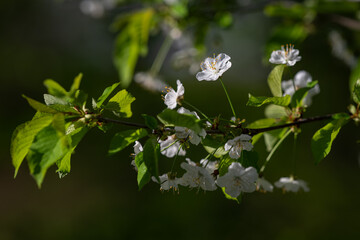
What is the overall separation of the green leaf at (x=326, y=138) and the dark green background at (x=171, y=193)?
1688 mm

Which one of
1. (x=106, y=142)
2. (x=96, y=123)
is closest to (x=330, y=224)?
(x=106, y=142)

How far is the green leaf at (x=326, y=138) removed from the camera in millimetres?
907

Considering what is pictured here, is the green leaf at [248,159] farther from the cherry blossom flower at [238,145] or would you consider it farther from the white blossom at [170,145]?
the white blossom at [170,145]

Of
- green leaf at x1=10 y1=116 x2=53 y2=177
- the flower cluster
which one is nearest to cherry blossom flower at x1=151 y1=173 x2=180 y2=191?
the flower cluster

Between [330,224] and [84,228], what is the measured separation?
3360 millimetres

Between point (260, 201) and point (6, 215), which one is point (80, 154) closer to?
point (6, 215)

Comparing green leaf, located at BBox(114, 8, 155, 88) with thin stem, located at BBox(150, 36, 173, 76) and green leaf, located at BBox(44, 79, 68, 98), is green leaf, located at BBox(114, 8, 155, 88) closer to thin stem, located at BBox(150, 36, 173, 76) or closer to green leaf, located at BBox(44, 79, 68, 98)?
thin stem, located at BBox(150, 36, 173, 76)

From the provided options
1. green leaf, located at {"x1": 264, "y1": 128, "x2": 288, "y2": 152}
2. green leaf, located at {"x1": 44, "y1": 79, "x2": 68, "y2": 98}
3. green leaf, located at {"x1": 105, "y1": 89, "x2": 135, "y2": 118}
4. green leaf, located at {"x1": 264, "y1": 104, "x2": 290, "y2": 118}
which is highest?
green leaf, located at {"x1": 44, "y1": 79, "x2": 68, "y2": 98}

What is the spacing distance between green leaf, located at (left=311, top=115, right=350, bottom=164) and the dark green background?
1.69 m

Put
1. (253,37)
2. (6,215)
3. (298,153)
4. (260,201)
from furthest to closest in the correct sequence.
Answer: (253,37), (6,215), (298,153), (260,201)

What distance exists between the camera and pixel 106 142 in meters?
5.91

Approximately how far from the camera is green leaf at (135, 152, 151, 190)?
84 centimetres

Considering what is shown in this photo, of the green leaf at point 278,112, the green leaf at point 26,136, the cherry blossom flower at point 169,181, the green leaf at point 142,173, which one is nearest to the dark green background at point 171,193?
the green leaf at point 278,112

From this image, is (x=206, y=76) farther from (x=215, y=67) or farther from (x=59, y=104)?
(x=59, y=104)
